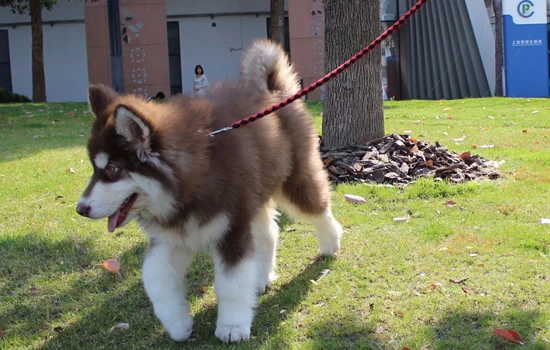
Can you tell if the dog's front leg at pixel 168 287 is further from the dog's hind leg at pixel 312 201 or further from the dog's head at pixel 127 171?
the dog's hind leg at pixel 312 201

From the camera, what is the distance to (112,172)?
10.3 ft

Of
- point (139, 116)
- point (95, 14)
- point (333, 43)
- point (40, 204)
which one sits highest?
point (95, 14)

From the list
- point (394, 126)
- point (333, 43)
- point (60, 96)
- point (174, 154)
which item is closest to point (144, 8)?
point (60, 96)

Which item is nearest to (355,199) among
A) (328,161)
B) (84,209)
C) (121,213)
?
(328,161)

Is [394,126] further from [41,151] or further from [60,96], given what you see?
[60,96]

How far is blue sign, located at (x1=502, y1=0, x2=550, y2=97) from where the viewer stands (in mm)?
Result: 20344

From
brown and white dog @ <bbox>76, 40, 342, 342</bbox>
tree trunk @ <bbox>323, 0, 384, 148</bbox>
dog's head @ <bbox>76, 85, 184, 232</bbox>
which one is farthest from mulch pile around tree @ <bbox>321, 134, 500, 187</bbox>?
dog's head @ <bbox>76, 85, 184, 232</bbox>

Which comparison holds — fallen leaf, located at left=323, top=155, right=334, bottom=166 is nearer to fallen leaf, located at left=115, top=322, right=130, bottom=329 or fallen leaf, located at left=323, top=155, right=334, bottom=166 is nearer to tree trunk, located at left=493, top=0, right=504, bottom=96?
fallen leaf, located at left=115, top=322, right=130, bottom=329

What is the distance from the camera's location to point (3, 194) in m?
6.91

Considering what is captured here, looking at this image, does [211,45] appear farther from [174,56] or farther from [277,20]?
[277,20]

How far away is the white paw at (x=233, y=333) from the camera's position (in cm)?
347

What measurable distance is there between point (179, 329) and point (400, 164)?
433cm

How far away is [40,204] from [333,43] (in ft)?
12.9

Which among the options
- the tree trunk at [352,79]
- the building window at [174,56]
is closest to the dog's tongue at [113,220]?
the tree trunk at [352,79]
